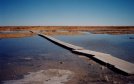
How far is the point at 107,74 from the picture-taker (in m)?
5.69

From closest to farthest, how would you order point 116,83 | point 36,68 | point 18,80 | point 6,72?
point 116,83 → point 18,80 → point 6,72 → point 36,68

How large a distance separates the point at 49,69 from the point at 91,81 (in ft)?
5.81

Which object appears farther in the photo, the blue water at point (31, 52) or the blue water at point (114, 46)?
the blue water at point (114, 46)

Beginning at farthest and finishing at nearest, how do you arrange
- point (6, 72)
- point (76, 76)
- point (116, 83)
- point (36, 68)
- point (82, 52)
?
point (82, 52)
point (36, 68)
point (6, 72)
point (76, 76)
point (116, 83)

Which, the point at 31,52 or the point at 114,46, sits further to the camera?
the point at 114,46

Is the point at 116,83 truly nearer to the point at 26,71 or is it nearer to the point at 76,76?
the point at 76,76

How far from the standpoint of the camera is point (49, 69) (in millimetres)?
6387

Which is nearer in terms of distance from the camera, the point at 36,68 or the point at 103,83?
the point at 103,83

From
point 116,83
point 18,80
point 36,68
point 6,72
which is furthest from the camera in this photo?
point 36,68

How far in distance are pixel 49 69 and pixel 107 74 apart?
171 centimetres

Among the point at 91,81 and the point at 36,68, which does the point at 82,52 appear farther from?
the point at 91,81

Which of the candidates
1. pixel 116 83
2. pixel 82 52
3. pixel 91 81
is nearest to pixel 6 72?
pixel 91 81

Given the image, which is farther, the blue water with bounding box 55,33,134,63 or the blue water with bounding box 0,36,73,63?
the blue water with bounding box 55,33,134,63

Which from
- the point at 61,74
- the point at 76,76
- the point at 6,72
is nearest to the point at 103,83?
the point at 76,76
